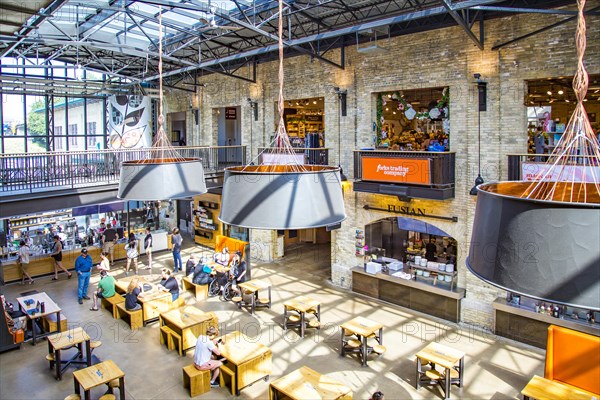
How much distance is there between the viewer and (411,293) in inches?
470

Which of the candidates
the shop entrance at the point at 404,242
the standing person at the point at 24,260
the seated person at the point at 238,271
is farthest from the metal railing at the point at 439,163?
the standing person at the point at 24,260

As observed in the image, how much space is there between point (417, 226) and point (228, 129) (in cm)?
1030

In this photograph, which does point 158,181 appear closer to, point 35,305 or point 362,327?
Result: point 362,327

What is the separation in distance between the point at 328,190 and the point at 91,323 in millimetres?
9986

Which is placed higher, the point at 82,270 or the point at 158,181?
the point at 158,181

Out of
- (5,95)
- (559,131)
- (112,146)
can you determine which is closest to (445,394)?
(559,131)

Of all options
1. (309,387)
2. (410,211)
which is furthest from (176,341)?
(410,211)

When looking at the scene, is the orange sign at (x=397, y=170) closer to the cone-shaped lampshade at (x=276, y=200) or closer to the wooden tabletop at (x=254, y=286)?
the wooden tabletop at (x=254, y=286)

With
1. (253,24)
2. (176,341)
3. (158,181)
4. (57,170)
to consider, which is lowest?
(176,341)

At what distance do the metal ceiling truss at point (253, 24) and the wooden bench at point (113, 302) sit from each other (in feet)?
21.3

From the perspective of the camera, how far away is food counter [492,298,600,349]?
9.33 metres

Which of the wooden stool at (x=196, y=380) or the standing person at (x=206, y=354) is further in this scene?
the standing person at (x=206, y=354)

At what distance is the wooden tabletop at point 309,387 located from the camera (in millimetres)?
6719

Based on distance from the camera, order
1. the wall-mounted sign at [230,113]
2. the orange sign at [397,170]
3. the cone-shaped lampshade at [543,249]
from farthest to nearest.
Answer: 1. the wall-mounted sign at [230,113]
2. the orange sign at [397,170]
3. the cone-shaped lampshade at [543,249]
